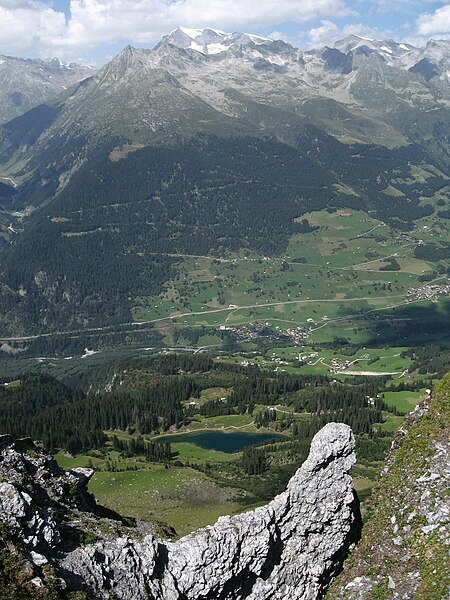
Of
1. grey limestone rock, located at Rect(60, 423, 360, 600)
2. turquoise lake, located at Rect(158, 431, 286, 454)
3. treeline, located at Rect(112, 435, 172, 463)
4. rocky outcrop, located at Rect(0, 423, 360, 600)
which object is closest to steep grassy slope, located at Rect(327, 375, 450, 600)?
grey limestone rock, located at Rect(60, 423, 360, 600)

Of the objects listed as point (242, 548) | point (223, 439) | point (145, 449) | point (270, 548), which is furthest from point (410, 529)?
point (223, 439)

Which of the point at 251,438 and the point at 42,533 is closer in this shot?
the point at 42,533

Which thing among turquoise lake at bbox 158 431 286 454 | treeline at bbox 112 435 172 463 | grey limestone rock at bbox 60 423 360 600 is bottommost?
turquoise lake at bbox 158 431 286 454

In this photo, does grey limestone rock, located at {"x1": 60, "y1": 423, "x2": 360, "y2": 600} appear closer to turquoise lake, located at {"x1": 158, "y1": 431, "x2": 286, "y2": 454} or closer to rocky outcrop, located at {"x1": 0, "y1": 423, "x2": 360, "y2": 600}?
rocky outcrop, located at {"x1": 0, "y1": 423, "x2": 360, "y2": 600}

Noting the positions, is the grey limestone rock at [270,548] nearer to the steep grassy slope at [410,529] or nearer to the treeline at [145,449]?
the steep grassy slope at [410,529]

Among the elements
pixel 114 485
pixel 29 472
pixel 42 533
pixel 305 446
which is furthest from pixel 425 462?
pixel 305 446

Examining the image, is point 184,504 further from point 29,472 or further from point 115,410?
point 115,410
